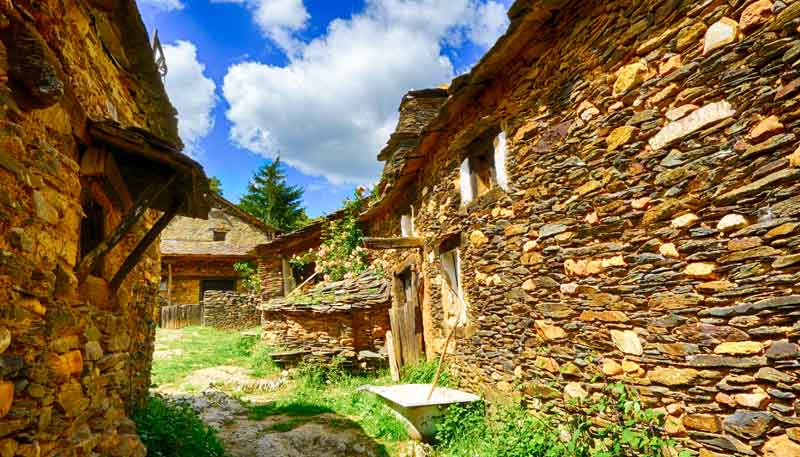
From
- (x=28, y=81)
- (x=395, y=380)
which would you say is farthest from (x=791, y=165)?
(x=395, y=380)

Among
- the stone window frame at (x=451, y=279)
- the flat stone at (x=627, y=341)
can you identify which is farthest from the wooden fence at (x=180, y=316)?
the flat stone at (x=627, y=341)

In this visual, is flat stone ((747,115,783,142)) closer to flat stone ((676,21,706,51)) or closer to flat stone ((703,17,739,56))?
flat stone ((703,17,739,56))

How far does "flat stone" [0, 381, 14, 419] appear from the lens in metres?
1.98

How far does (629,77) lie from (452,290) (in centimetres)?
406

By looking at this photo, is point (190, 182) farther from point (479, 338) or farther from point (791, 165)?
point (791, 165)

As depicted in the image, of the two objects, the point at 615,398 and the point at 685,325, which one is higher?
the point at 685,325

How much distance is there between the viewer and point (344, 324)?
29.7 ft

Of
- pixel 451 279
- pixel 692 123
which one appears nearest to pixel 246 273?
pixel 451 279

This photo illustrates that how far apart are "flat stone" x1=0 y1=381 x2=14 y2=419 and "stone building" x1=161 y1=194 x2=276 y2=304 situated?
18256 mm

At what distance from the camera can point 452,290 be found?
22.1ft

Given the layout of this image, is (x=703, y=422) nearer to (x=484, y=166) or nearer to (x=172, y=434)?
(x=484, y=166)

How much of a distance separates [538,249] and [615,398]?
1.61 m

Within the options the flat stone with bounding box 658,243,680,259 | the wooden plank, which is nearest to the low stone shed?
the wooden plank

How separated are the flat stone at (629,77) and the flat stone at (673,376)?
2.30 meters
